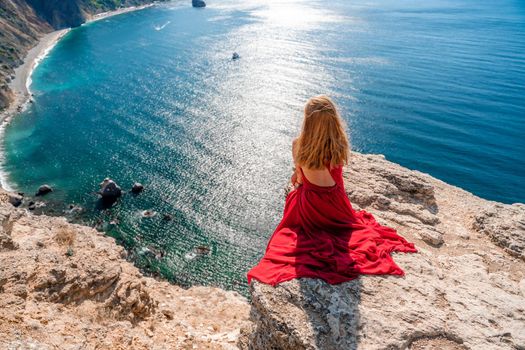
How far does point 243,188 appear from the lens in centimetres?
5050

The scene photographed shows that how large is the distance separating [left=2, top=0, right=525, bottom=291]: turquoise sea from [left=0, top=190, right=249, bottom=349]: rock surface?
13.7 meters

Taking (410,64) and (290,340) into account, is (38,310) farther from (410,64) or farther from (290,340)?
(410,64)

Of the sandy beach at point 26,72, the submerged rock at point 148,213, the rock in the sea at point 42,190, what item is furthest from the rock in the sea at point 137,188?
the sandy beach at point 26,72

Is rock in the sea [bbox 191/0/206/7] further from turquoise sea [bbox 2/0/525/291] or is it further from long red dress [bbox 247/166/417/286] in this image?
long red dress [bbox 247/166/417/286]

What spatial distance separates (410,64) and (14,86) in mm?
93637

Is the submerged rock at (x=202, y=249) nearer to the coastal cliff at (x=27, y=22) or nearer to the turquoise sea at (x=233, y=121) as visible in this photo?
the turquoise sea at (x=233, y=121)

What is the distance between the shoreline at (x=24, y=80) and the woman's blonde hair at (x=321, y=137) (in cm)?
5259

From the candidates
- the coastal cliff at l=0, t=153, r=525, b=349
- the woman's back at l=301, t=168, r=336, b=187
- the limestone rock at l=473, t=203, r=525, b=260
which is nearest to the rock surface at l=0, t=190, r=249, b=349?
the coastal cliff at l=0, t=153, r=525, b=349

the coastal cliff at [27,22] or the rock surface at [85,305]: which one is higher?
the coastal cliff at [27,22]

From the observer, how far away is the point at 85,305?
19.0m

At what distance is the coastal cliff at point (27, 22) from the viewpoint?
88.4 meters

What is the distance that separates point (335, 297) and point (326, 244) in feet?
4.77

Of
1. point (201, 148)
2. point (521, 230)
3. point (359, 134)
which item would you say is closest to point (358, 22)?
point (359, 134)

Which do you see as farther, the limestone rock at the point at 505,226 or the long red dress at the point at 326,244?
the limestone rock at the point at 505,226
